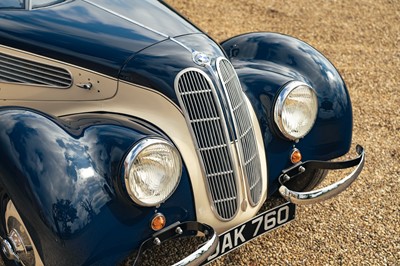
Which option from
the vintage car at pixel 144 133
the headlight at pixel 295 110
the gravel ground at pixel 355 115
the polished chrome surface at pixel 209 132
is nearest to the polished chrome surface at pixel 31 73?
the vintage car at pixel 144 133

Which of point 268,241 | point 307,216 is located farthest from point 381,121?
point 268,241

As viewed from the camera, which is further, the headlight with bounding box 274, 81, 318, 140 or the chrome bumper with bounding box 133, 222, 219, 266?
the headlight with bounding box 274, 81, 318, 140

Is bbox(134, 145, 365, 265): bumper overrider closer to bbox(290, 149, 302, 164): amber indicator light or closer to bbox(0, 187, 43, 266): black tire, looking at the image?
bbox(290, 149, 302, 164): amber indicator light

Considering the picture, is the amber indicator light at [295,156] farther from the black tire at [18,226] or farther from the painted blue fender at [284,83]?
the black tire at [18,226]

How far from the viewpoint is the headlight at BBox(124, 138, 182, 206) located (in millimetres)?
2689

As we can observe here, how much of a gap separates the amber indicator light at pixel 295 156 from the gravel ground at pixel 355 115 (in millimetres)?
662

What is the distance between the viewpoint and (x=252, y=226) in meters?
3.14

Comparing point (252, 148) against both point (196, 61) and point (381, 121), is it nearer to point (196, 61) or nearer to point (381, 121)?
point (196, 61)

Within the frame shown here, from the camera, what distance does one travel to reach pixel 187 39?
3.31 m

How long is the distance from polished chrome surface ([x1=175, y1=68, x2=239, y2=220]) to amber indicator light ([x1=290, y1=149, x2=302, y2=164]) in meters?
0.49

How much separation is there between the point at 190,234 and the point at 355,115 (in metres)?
3.03

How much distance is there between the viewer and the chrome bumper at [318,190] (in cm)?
324

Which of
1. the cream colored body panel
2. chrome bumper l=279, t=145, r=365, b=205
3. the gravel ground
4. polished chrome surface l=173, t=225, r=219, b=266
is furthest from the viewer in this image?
the gravel ground

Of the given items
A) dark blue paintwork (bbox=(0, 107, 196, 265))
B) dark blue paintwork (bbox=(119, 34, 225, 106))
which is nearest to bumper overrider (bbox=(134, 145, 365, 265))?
dark blue paintwork (bbox=(0, 107, 196, 265))
